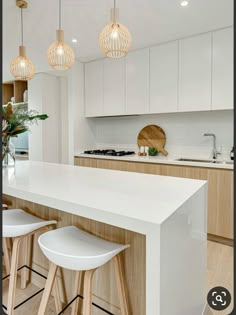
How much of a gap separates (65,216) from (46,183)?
288mm

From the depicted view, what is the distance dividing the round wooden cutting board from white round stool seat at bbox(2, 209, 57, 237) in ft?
7.74

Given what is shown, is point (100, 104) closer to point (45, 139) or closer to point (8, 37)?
point (45, 139)

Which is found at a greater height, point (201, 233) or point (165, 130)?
point (165, 130)

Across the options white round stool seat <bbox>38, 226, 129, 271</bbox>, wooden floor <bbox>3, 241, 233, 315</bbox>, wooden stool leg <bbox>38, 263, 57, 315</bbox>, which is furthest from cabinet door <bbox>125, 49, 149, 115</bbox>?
wooden stool leg <bbox>38, 263, 57, 315</bbox>

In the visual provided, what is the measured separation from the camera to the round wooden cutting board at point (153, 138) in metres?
3.56

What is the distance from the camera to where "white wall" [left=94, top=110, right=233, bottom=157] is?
10.1 ft

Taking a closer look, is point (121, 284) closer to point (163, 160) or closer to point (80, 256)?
point (80, 256)

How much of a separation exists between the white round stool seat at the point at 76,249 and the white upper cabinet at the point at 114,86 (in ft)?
8.34

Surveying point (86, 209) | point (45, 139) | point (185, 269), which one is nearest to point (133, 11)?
point (86, 209)

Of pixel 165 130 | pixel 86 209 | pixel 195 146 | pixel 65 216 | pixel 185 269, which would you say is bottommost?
pixel 185 269

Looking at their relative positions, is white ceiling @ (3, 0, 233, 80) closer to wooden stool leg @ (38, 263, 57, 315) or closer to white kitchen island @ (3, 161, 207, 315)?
white kitchen island @ (3, 161, 207, 315)

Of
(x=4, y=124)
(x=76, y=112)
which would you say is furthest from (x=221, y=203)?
(x=76, y=112)

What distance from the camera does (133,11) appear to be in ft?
7.59

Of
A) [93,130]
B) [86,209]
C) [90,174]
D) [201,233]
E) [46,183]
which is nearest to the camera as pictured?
[86,209]
